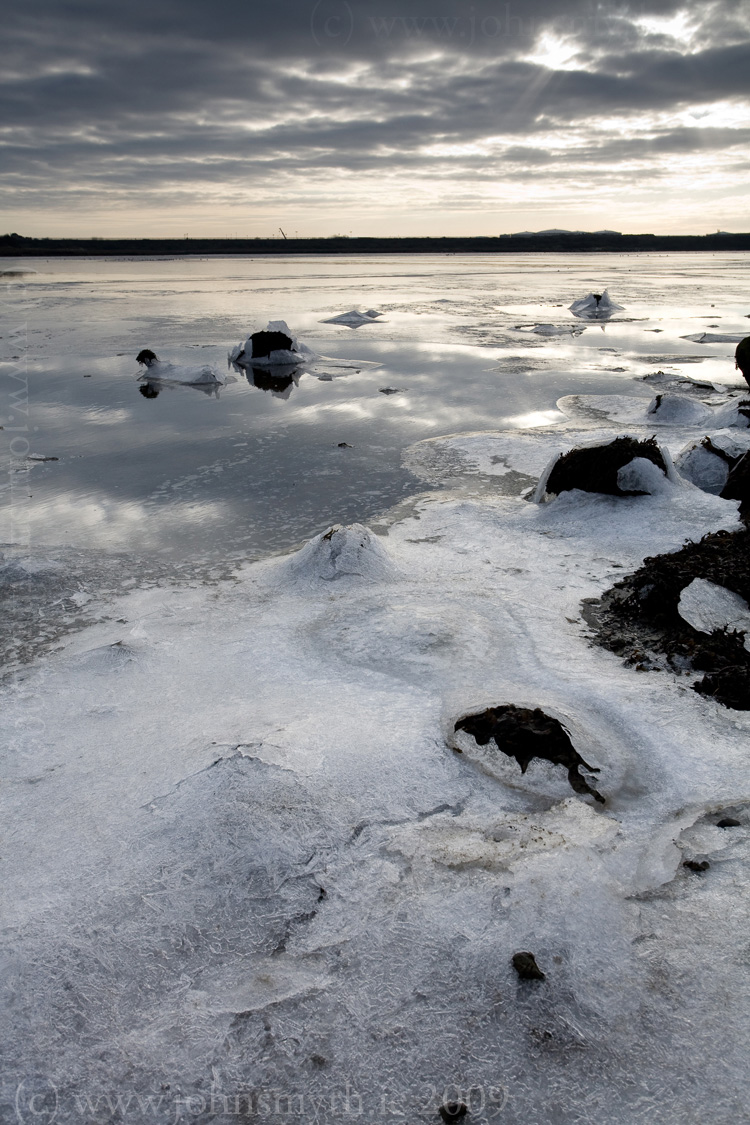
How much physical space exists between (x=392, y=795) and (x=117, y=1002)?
1008mm

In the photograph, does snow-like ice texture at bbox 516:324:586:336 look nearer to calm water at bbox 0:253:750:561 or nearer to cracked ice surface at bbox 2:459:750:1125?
calm water at bbox 0:253:750:561

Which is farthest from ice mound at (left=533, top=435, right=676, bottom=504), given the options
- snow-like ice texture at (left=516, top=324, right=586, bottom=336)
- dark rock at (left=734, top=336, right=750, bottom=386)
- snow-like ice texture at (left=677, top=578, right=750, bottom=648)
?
snow-like ice texture at (left=516, top=324, right=586, bottom=336)

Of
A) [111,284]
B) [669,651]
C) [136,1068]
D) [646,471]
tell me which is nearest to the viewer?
[136,1068]

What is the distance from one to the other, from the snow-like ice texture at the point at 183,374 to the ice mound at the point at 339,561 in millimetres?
7862

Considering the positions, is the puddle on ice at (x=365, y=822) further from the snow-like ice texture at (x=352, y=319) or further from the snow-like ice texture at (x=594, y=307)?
the snow-like ice texture at (x=594, y=307)

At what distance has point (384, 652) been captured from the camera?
3371 mm

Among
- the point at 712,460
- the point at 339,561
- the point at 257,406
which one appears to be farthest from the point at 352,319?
the point at 339,561

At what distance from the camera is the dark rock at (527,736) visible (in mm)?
2541

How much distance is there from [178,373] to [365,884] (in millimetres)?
10844

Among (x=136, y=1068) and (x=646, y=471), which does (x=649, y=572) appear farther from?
(x=136, y=1068)

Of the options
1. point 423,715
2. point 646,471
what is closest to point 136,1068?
point 423,715

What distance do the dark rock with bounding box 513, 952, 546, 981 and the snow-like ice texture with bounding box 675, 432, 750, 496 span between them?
16.0 feet

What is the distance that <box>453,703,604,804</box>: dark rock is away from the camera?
2.54 meters

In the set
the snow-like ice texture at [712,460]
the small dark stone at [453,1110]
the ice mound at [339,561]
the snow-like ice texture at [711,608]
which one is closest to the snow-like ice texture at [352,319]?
the snow-like ice texture at [712,460]
